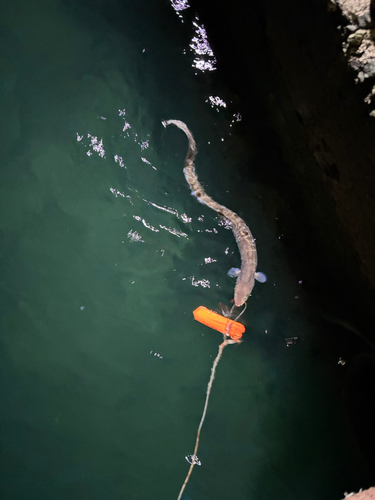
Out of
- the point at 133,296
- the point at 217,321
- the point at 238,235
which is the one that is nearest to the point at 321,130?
the point at 238,235

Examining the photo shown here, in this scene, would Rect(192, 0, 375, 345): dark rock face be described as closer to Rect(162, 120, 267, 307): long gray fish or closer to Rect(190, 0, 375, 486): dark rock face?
Rect(190, 0, 375, 486): dark rock face

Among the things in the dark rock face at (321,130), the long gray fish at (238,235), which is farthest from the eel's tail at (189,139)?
the dark rock face at (321,130)

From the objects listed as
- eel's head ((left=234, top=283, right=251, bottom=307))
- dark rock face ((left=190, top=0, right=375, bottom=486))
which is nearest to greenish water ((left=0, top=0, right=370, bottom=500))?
eel's head ((left=234, top=283, right=251, bottom=307))

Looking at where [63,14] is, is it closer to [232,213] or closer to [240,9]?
[240,9]

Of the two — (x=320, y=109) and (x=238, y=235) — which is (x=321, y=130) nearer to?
(x=320, y=109)

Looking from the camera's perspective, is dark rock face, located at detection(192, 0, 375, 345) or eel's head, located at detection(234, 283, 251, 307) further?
eel's head, located at detection(234, 283, 251, 307)
